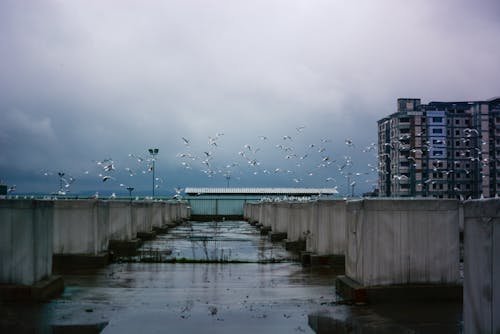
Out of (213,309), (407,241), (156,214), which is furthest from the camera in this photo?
(156,214)

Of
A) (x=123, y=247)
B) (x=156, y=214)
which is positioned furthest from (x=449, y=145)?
(x=123, y=247)

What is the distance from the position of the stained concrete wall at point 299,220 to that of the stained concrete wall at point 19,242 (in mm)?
11080

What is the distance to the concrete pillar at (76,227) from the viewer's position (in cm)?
1792

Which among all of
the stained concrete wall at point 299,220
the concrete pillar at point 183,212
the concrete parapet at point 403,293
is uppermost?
the stained concrete wall at point 299,220

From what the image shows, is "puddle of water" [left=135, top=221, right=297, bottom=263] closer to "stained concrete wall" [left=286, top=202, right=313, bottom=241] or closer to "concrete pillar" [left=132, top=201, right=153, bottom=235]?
"stained concrete wall" [left=286, top=202, right=313, bottom=241]

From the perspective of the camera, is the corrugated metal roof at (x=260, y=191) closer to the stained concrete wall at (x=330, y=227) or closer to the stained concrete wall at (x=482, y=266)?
the stained concrete wall at (x=330, y=227)

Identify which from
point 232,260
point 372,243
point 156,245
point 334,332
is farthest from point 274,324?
point 156,245

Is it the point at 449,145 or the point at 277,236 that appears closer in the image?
the point at 277,236

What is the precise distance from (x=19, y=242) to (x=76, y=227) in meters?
6.51

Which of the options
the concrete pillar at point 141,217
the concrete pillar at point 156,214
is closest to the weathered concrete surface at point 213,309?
the concrete pillar at point 141,217

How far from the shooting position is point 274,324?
9742mm

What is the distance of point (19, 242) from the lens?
38.1ft

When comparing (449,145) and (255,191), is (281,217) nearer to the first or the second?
(255,191)

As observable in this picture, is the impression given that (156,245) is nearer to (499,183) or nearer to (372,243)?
(372,243)
